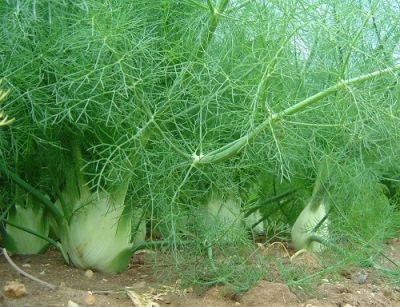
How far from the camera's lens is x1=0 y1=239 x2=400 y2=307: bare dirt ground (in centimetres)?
237

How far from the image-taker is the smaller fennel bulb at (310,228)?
Result: 331 cm

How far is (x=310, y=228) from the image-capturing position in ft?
11.1

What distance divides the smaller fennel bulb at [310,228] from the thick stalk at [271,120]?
103 cm

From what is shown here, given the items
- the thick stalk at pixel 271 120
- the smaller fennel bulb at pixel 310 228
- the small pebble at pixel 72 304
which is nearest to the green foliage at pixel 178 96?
the thick stalk at pixel 271 120

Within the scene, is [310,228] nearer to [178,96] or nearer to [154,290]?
[154,290]

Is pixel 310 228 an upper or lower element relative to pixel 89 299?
upper

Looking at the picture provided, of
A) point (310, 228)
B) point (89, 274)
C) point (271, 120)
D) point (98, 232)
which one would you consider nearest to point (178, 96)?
point (271, 120)

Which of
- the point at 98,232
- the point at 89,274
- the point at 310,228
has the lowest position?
the point at 89,274

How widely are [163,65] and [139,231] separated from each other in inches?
32.6

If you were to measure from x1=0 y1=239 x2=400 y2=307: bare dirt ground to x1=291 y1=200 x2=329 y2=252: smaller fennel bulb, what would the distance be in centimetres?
26

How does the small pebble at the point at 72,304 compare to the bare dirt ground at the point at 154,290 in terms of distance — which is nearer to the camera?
the small pebble at the point at 72,304

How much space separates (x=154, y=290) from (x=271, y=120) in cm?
80

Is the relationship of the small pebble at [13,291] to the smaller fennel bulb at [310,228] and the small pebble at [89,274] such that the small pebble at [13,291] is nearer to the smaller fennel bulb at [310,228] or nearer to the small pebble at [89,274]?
the small pebble at [89,274]

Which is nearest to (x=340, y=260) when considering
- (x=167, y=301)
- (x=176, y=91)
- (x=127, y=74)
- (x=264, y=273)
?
(x=264, y=273)
